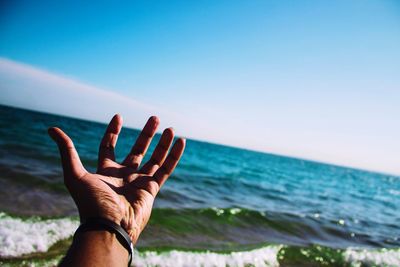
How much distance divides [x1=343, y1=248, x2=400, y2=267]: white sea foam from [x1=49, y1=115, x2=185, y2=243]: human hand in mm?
6816

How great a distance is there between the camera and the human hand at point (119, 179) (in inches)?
89.7

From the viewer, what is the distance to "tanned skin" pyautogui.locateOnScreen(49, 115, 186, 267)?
6.30 ft

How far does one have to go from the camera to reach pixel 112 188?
2557mm

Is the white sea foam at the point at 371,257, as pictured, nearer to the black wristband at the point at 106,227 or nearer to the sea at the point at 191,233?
the sea at the point at 191,233

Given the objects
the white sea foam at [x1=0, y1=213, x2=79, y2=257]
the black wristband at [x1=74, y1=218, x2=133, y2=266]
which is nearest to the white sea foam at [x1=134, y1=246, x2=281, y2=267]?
the white sea foam at [x1=0, y1=213, x2=79, y2=257]

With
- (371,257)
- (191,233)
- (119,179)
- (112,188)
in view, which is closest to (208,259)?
(191,233)

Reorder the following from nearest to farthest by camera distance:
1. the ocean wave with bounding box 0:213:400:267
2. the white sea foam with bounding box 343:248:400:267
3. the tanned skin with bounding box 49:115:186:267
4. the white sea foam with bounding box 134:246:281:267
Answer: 1. the tanned skin with bounding box 49:115:186:267
2. the ocean wave with bounding box 0:213:400:267
3. the white sea foam with bounding box 134:246:281:267
4. the white sea foam with bounding box 343:248:400:267

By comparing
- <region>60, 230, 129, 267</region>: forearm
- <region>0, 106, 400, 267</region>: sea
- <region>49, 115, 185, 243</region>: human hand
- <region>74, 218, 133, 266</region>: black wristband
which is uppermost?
<region>49, 115, 185, 243</region>: human hand

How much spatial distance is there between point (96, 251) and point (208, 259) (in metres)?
4.39

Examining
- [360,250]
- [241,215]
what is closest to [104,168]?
[241,215]

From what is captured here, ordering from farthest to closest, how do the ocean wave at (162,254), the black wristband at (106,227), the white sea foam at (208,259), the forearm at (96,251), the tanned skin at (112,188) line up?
the white sea foam at (208,259)
the ocean wave at (162,254)
the black wristband at (106,227)
the tanned skin at (112,188)
the forearm at (96,251)

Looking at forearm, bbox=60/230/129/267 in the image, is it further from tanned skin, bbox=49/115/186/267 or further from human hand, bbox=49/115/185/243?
human hand, bbox=49/115/185/243

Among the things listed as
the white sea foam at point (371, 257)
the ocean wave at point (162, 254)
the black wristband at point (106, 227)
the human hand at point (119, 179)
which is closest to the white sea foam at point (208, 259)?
the ocean wave at point (162, 254)

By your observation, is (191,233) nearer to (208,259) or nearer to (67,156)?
(208,259)
